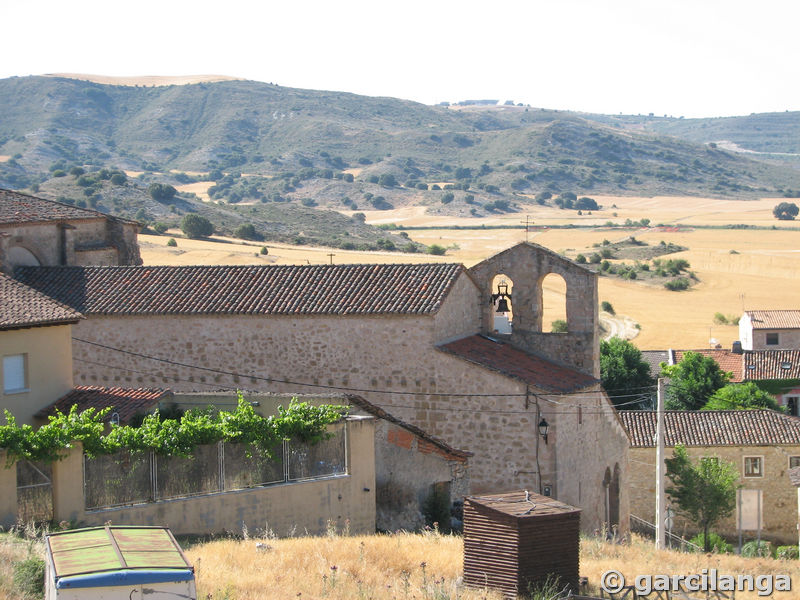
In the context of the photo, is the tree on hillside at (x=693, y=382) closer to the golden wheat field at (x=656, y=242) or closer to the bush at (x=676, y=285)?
the golden wheat field at (x=656, y=242)

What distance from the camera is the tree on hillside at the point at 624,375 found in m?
46.0

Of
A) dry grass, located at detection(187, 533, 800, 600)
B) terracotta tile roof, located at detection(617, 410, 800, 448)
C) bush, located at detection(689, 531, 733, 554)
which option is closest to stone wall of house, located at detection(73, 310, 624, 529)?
dry grass, located at detection(187, 533, 800, 600)

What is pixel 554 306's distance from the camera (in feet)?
224

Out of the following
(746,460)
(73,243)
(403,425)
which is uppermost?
(73,243)

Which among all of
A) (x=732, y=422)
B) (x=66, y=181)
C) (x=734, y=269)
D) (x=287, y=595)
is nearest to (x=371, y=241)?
(x=66, y=181)

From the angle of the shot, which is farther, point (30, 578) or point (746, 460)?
point (746, 460)

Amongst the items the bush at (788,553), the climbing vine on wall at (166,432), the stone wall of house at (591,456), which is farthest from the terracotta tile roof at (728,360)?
the climbing vine on wall at (166,432)

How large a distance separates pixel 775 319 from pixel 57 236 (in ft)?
129

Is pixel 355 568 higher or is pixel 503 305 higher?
pixel 503 305

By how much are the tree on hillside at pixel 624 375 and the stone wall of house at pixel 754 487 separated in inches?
344

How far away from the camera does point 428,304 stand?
24.2 meters

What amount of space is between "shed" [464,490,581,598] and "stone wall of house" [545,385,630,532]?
28.2ft

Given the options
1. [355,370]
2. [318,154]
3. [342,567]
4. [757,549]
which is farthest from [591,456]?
[318,154]

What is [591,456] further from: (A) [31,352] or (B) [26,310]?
(B) [26,310]
